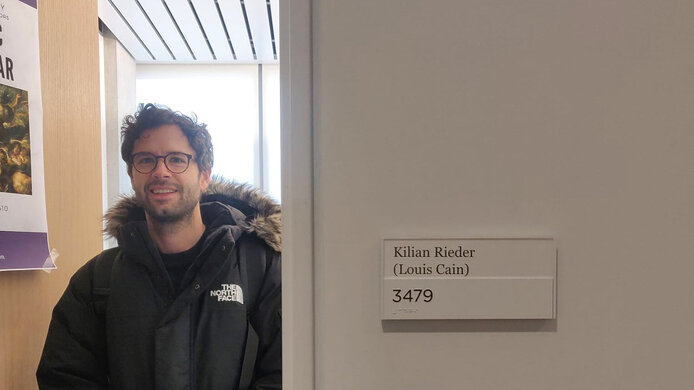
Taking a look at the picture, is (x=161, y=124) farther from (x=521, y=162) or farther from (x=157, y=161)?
(x=521, y=162)

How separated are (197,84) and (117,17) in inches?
29.0

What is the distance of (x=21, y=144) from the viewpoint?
116 cm

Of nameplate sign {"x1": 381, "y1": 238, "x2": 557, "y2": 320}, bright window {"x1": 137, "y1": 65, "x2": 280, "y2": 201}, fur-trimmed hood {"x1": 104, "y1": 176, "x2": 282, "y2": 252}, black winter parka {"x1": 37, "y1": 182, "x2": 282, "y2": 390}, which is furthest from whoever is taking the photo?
bright window {"x1": 137, "y1": 65, "x2": 280, "y2": 201}

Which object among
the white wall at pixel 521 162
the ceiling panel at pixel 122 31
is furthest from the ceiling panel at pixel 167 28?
the white wall at pixel 521 162

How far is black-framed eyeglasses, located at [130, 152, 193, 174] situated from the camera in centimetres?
133

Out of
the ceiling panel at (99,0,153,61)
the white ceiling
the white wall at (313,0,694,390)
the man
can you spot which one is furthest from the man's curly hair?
the ceiling panel at (99,0,153,61)

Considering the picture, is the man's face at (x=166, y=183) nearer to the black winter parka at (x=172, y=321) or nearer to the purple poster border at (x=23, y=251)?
the black winter parka at (x=172, y=321)

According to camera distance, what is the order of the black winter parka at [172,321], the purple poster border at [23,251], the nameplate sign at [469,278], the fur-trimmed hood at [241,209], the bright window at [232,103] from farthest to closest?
the bright window at [232,103], the fur-trimmed hood at [241,209], the black winter parka at [172,321], the purple poster border at [23,251], the nameplate sign at [469,278]

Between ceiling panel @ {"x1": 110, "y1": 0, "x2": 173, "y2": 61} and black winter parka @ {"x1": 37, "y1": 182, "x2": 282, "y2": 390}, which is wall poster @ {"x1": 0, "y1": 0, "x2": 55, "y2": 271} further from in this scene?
ceiling panel @ {"x1": 110, "y1": 0, "x2": 173, "y2": 61}

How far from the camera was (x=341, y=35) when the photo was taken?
0.56 metres

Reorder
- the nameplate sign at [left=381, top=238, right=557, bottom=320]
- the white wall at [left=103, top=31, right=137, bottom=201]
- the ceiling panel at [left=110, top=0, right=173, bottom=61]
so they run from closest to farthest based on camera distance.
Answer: the nameplate sign at [left=381, top=238, right=557, bottom=320] < the ceiling panel at [left=110, top=0, right=173, bottom=61] < the white wall at [left=103, top=31, right=137, bottom=201]

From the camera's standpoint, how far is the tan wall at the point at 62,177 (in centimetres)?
123

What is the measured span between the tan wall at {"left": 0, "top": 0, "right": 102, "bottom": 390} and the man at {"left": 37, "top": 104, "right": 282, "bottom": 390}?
0.23 feet

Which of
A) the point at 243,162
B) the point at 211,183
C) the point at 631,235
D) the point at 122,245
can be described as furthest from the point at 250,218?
the point at 243,162
